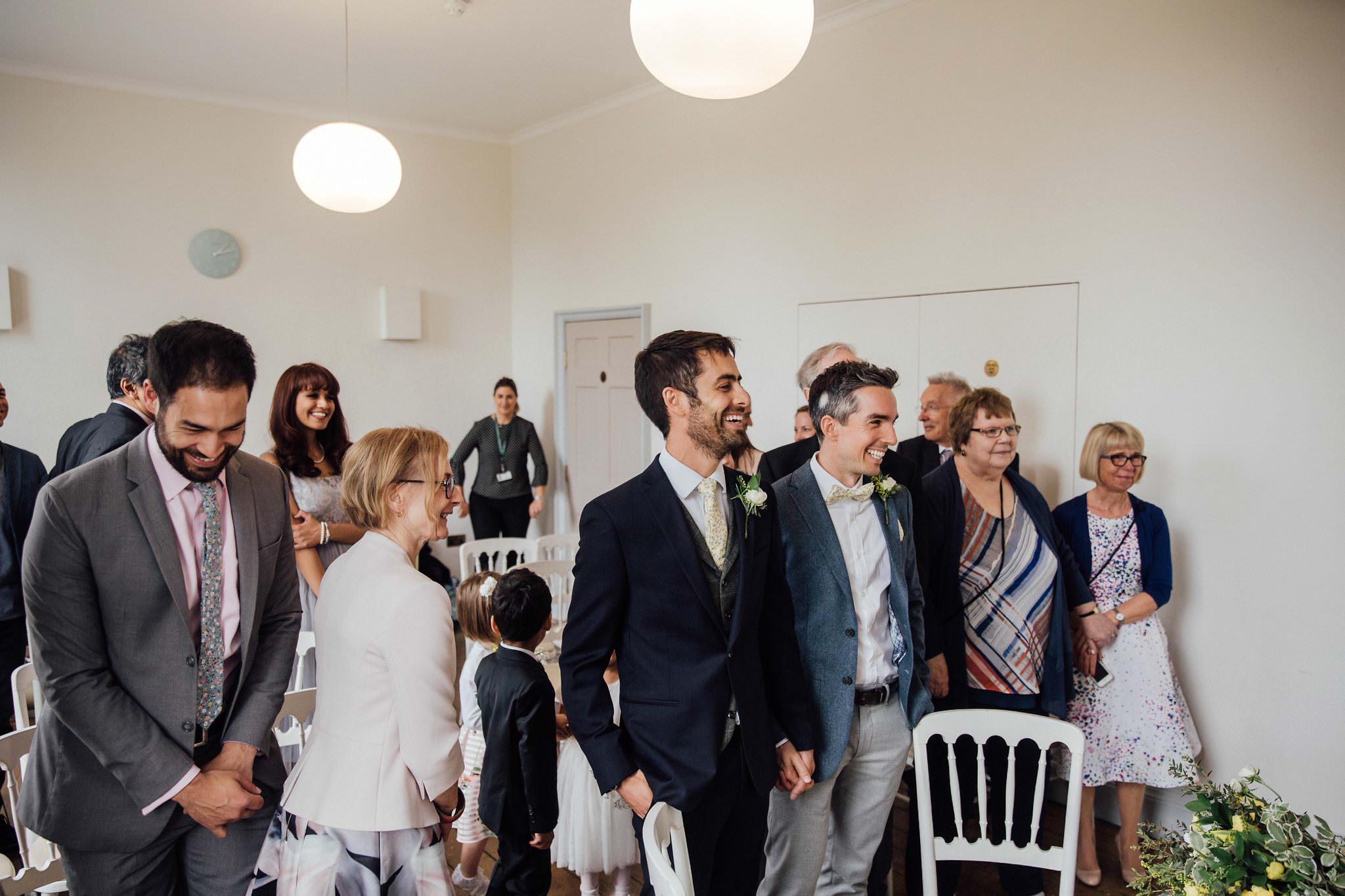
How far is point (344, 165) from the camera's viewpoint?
365cm

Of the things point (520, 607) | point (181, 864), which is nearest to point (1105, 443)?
point (520, 607)

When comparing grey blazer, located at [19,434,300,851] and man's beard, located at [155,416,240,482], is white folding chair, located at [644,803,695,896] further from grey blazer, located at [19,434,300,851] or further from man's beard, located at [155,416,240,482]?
man's beard, located at [155,416,240,482]

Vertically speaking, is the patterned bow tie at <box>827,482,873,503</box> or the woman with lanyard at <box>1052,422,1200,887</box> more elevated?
the patterned bow tie at <box>827,482,873,503</box>

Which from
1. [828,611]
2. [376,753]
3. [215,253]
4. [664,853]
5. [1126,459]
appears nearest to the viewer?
[664,853]

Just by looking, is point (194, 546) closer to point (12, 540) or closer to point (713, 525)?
point (713, 525)

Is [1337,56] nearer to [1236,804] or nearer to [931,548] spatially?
[931,548]

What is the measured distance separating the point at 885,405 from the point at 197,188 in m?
5.06

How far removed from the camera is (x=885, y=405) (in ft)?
6.84

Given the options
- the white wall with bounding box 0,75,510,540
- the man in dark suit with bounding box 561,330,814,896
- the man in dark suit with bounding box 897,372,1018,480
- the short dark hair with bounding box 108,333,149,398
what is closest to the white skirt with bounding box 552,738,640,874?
the man in dark suit with bounding box 561,330,814,896

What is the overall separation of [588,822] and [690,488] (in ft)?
4.41

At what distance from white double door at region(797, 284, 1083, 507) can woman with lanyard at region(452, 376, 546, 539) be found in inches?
109

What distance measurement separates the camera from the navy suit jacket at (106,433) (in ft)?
8.17

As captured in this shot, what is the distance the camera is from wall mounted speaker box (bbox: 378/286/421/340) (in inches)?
239

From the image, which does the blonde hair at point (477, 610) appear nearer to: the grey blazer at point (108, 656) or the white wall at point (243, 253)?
the grey blazer at point (108, 656)
